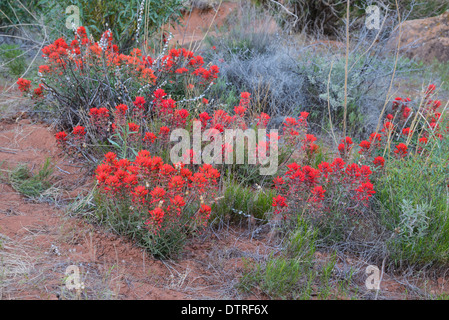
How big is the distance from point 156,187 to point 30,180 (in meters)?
1.20

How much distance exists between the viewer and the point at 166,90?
4.02 meters

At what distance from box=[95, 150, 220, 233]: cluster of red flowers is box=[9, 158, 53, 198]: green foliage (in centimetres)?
78

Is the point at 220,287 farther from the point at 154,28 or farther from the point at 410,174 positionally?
the point at 154,28

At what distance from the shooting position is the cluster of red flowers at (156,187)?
84.1 inches

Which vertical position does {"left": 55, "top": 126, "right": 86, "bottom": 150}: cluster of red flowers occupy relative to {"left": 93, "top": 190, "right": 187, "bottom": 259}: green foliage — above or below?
above

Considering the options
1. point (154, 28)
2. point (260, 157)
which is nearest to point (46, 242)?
point (260, 157)

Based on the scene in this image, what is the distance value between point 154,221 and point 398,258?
1.44 meters

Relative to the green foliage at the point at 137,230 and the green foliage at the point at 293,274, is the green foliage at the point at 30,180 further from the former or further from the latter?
the green foliage at the point at 293,274

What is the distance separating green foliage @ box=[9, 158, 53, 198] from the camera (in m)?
2.83

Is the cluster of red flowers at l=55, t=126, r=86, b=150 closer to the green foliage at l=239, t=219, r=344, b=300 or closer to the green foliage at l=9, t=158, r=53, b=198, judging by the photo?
the green foliage at l=9, t=158, r=53, b=198

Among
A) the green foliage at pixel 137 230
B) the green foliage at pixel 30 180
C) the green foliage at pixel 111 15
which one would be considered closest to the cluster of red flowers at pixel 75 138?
the green foliage at pixel 30 180

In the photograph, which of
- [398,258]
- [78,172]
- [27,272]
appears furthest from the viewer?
[78,172]

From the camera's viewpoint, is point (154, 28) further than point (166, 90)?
Yes

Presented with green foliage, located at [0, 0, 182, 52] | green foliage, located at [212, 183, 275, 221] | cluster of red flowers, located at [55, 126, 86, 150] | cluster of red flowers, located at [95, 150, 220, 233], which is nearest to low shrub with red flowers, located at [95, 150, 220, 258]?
cluster of red flowers, located at [95, 150, 220, 233]
